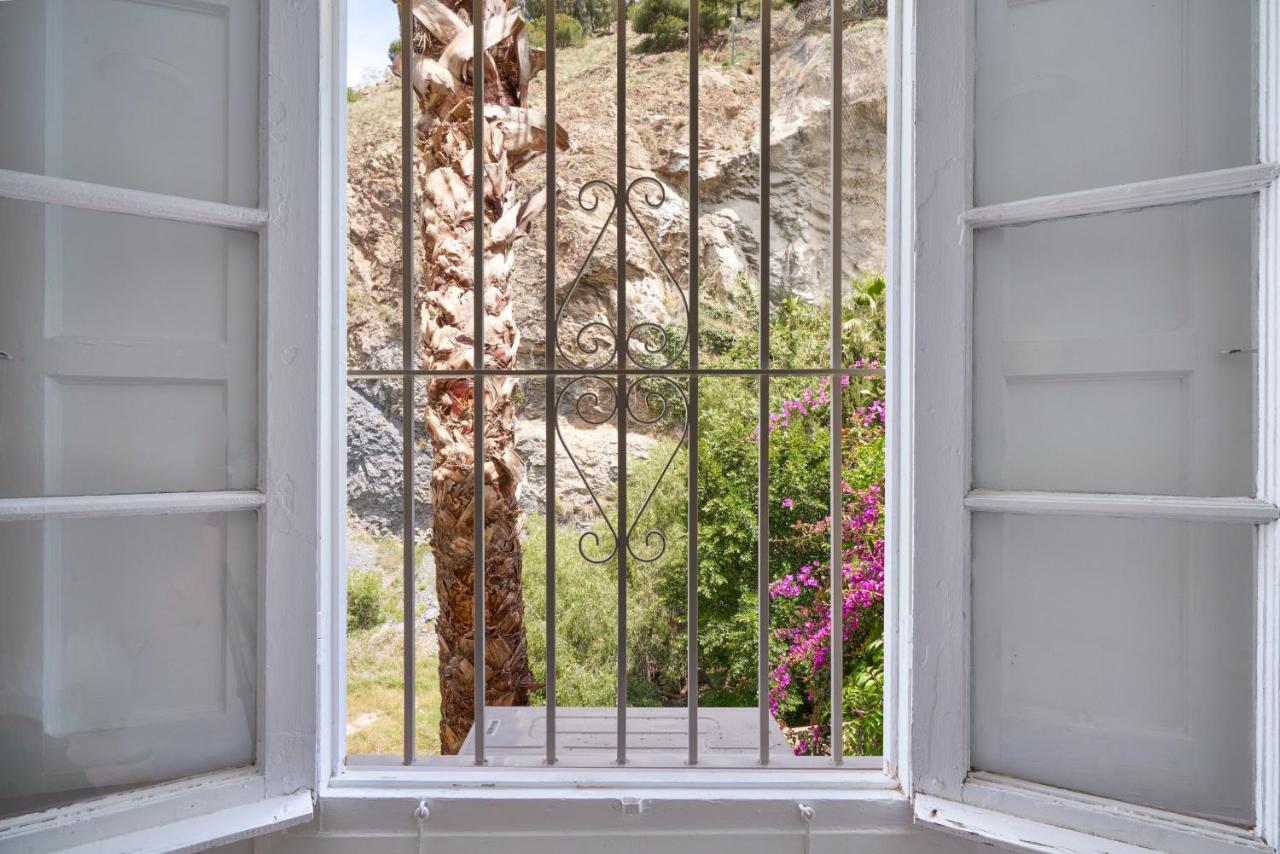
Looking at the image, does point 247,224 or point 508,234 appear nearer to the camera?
point 247,224

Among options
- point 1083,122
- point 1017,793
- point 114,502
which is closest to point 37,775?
point 114,502

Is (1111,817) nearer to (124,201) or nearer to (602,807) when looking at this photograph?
(602,807)

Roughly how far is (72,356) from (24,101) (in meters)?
0.29

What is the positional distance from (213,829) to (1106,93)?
1304 mm

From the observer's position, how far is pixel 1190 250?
0.75 metres

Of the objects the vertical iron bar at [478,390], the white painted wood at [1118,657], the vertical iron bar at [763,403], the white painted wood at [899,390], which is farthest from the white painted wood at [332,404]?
the white painted wood at [1118,657]

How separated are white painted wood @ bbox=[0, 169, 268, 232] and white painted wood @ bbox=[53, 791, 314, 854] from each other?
68 cm

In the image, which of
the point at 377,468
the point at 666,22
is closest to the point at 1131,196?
the point at 377,468

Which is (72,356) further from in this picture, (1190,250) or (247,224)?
(1190,250)

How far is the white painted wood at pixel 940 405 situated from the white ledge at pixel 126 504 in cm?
79

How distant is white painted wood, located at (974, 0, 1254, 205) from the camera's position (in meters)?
0.74

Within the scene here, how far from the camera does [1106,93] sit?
784 millimetres

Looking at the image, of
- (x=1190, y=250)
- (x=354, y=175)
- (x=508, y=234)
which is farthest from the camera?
(x=354, y=175)

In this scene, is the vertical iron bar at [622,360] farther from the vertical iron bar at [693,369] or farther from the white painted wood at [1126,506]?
the white painted wood at [1126,506]
